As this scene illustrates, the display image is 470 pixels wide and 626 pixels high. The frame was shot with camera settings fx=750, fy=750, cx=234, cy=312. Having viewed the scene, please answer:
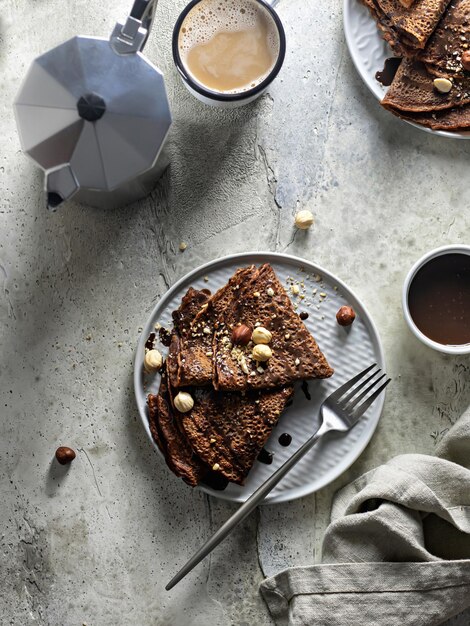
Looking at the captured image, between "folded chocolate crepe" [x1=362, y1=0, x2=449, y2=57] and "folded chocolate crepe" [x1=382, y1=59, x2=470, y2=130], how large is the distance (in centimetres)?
6

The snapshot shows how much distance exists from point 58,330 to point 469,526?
106 cm

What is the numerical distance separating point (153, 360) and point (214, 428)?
209mm

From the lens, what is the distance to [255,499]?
5.48ft

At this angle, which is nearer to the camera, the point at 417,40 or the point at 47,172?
the point at 47,172

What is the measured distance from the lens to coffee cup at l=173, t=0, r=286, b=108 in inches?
66.6

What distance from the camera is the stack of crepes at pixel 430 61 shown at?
5.69 feet

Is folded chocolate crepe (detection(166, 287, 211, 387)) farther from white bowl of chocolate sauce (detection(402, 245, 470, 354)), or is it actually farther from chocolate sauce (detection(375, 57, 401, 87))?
chocolate sauce (detection(375, 57, 401, 87))

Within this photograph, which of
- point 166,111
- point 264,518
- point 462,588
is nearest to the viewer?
point 166,111

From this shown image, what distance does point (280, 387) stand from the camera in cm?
169

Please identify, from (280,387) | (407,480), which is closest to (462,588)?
(407,480)

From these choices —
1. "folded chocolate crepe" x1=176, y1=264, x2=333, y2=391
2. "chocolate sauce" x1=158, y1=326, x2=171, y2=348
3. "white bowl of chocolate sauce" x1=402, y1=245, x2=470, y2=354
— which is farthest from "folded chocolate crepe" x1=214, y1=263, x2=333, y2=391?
"white bowl of chocolate sauce" x1=402, y1=245, x2=470, y2=354

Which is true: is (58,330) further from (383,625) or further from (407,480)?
(383,625)

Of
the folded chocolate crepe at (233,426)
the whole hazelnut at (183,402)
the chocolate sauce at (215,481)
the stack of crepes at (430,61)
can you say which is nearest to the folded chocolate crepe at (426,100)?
the stack of crepes at (430,61)

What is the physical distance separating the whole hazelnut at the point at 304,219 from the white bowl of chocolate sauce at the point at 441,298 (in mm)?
274
